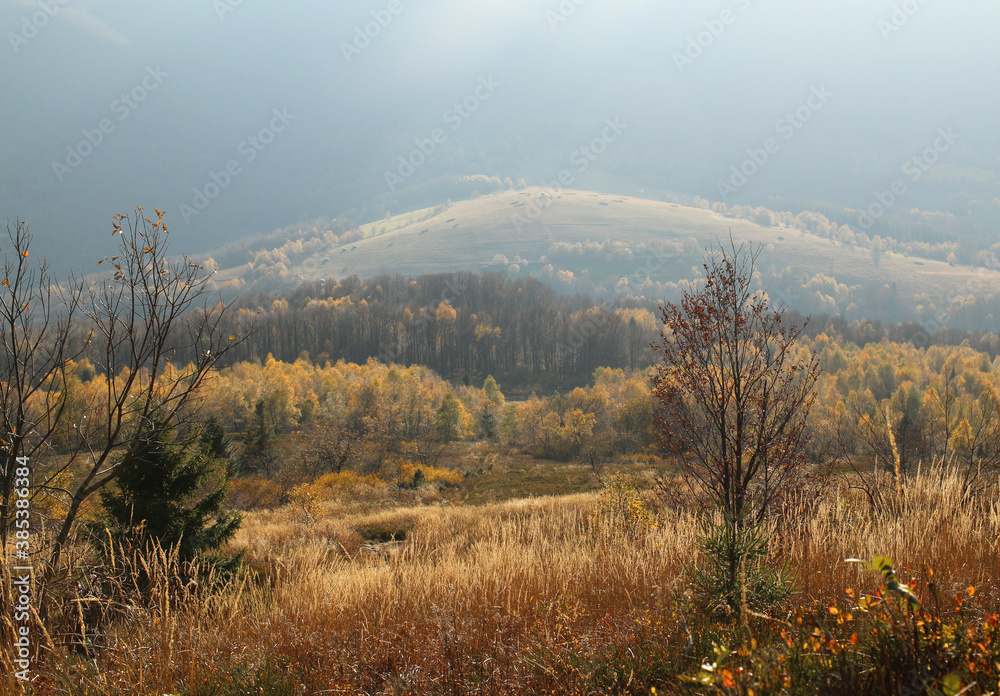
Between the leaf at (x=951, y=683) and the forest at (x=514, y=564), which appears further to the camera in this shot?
the forest at (x=514, y=564)

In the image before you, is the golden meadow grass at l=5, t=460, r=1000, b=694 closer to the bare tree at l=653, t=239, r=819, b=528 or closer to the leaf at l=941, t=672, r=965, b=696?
the bare tree at l=653, t=239, r=819, b=528

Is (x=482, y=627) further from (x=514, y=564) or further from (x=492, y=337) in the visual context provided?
(x=492, y=337)

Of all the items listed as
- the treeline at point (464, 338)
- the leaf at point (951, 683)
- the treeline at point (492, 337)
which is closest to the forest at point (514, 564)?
the leaf at point (951, 683)

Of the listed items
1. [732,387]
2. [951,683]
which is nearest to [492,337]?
[732,387]

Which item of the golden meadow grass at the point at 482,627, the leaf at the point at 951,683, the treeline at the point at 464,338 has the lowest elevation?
the golden meadow grass at the point at 482,627

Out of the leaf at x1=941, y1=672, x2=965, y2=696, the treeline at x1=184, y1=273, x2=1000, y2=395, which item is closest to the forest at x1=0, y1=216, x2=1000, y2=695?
the leaf at x1=941, y1=672, x2=965, y2=696

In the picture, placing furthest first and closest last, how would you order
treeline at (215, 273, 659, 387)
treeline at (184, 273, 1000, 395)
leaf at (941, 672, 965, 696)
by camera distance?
treeline at (215, 273, 659, 387)
treeline at (184, 273, 1000, 395)
leaf at (941, 672, 965, 696)

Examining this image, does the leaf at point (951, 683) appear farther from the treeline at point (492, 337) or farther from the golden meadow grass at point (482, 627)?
the treeline at point (492, 337)

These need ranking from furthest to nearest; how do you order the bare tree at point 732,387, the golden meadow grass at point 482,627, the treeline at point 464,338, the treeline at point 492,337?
1. the treeline at point 464,338
2. the treeline at point 492,337
3. the bare tree at point 732,387
4. the golden meadow grass at point 482,627

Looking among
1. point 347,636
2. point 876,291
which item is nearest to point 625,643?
point 347,636

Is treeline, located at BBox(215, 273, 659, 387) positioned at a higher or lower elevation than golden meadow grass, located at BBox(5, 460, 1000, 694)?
higher

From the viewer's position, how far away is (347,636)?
4.57 metres

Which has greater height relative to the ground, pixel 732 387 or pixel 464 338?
pixel 464 338

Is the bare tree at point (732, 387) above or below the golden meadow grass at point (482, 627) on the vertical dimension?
A: above
